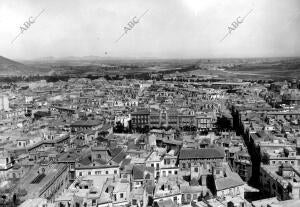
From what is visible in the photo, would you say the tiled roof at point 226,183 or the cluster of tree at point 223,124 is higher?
the cluster of tree at point 223,124

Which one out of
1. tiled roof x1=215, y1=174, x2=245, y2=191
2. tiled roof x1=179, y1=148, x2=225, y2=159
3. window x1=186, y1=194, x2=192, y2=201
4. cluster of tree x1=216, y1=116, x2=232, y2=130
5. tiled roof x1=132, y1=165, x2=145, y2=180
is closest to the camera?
window x1=186, y1=194, x2=192, y2=201

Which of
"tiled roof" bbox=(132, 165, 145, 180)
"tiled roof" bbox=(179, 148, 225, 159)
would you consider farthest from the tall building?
"tiled roof" bbox=(132, 165, 145, 180)

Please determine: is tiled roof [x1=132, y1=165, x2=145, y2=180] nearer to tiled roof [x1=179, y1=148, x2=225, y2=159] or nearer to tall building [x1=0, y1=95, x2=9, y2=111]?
tiled roof [x1=179, y1=148, x2=225, y2=159]

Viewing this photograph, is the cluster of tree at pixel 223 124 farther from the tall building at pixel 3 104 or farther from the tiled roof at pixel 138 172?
the tall building at pixel 3 104

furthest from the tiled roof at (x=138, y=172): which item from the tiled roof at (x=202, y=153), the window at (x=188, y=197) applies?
the tiled roof at (x=202, y=153)

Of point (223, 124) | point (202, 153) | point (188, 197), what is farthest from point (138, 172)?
point (223, 124)

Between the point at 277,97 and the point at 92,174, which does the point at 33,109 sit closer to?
the point at 92,174

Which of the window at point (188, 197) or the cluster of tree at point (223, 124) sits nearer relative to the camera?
the window at point (188, 197)

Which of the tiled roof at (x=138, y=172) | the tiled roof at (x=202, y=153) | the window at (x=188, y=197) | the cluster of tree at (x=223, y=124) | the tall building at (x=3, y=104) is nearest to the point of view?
the window at (x=188, y=197)
